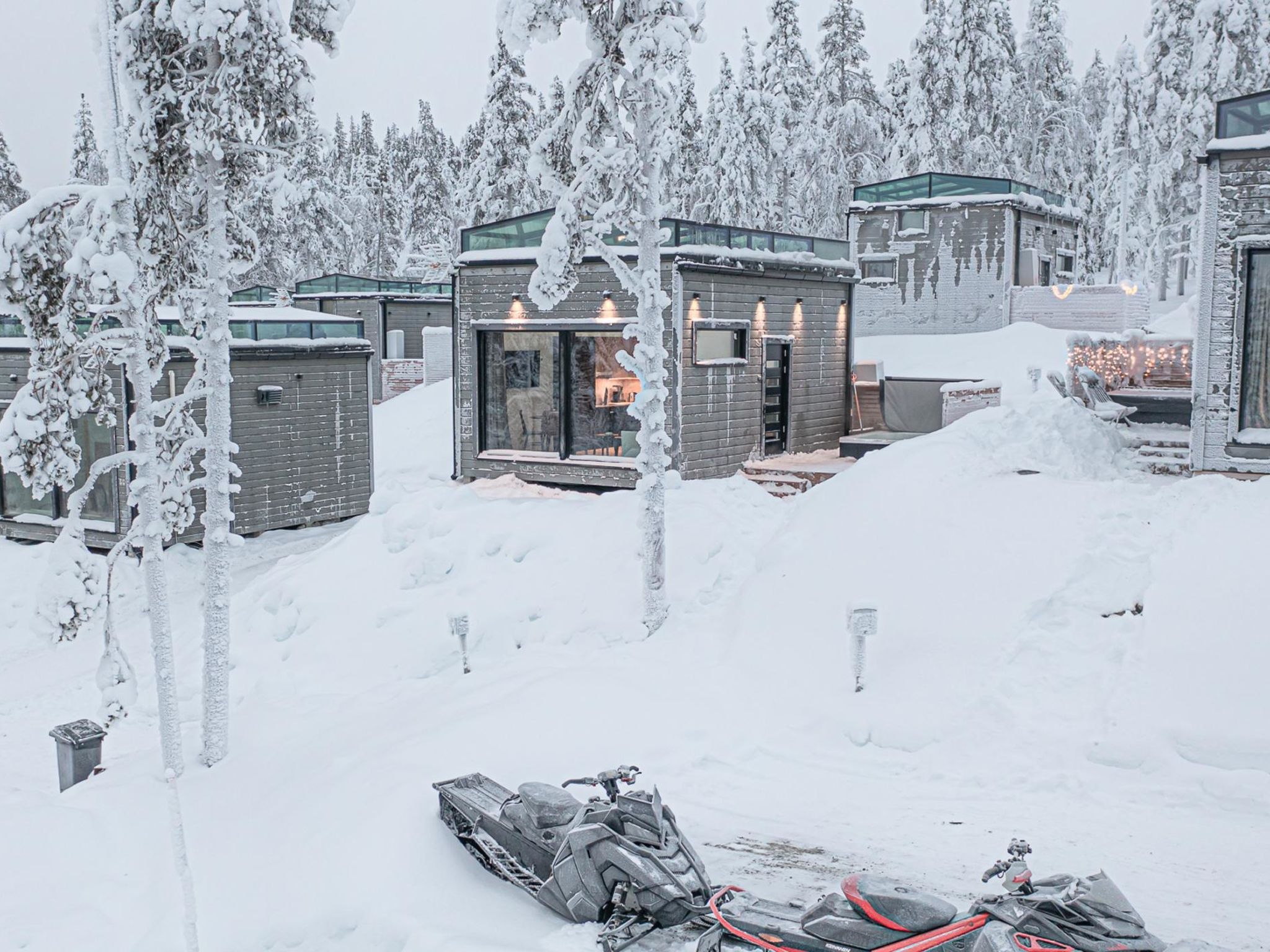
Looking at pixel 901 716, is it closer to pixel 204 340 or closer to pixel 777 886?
pixel 777 886

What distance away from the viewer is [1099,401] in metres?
18.5

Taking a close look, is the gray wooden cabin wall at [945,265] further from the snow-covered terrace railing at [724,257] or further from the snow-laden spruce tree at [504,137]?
the snow-laden spruce tree at [504,137]

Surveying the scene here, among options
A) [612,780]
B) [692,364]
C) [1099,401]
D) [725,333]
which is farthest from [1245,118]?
[612,780]

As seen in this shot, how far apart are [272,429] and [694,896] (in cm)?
1767

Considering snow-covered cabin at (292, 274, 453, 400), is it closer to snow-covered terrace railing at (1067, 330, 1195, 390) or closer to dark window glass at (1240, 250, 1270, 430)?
snow-covered terrace railing at (1067, 330, 1195, 390)

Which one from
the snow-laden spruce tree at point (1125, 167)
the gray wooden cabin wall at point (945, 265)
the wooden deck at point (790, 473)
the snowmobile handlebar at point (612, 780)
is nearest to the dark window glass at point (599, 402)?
the wooden deck at point (790, 473)

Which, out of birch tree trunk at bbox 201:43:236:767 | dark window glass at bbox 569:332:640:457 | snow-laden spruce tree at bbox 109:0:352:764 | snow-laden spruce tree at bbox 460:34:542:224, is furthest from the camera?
snow-laden spruce tree at bbox 460:34:542:224

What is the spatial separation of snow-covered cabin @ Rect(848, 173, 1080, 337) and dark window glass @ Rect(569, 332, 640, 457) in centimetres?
1581

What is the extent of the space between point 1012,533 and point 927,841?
5180 mm

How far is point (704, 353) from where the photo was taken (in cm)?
1822

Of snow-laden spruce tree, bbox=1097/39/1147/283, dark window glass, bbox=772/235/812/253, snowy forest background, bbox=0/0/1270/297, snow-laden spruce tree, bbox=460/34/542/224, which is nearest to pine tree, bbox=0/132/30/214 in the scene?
snowy forest background, bbox=0/0/1270/297

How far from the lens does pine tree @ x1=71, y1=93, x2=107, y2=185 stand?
5709cm

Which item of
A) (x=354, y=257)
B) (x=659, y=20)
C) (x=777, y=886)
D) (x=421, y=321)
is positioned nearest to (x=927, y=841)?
(x=777, y=886)

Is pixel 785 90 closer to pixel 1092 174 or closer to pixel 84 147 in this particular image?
pixel 1092 174
